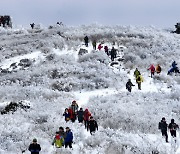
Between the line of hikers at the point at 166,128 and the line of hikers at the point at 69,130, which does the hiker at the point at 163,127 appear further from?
the line of hikers at the point at 69,130

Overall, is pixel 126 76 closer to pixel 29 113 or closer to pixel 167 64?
pixel 167 64

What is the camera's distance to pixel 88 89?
32.6m

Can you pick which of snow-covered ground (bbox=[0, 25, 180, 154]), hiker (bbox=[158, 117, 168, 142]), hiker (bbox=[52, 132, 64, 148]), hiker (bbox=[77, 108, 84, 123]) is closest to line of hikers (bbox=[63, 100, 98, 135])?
hiker (bbox=[77, 108, 84, 123])

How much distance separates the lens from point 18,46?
4669 centimetres

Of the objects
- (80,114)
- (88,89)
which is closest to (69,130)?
(80,114)

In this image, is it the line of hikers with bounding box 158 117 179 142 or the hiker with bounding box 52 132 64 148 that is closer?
the hiker with bounding box 52 132 64 148

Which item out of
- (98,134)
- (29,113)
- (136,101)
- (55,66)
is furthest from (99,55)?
(98,134)

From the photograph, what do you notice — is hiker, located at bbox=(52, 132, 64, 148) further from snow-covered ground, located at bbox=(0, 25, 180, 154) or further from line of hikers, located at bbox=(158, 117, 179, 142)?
line of hikers, located at bbox=(158, 117, 179, 142)

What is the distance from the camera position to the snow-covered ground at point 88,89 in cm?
2056

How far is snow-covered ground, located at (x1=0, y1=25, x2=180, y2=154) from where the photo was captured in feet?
67.5

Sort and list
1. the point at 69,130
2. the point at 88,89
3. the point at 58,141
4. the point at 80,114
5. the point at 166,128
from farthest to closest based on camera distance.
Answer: the point at 88,89 → the point at 80,114 → the point at 166,128 → the point at 69,130 → the point at 58,141

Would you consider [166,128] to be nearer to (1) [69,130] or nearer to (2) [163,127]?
(2) [163,127]

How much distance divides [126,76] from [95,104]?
819cm

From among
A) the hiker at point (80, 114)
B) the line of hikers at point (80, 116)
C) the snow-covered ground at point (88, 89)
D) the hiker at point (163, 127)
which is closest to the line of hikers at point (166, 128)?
the hiker at point (163, 127)
